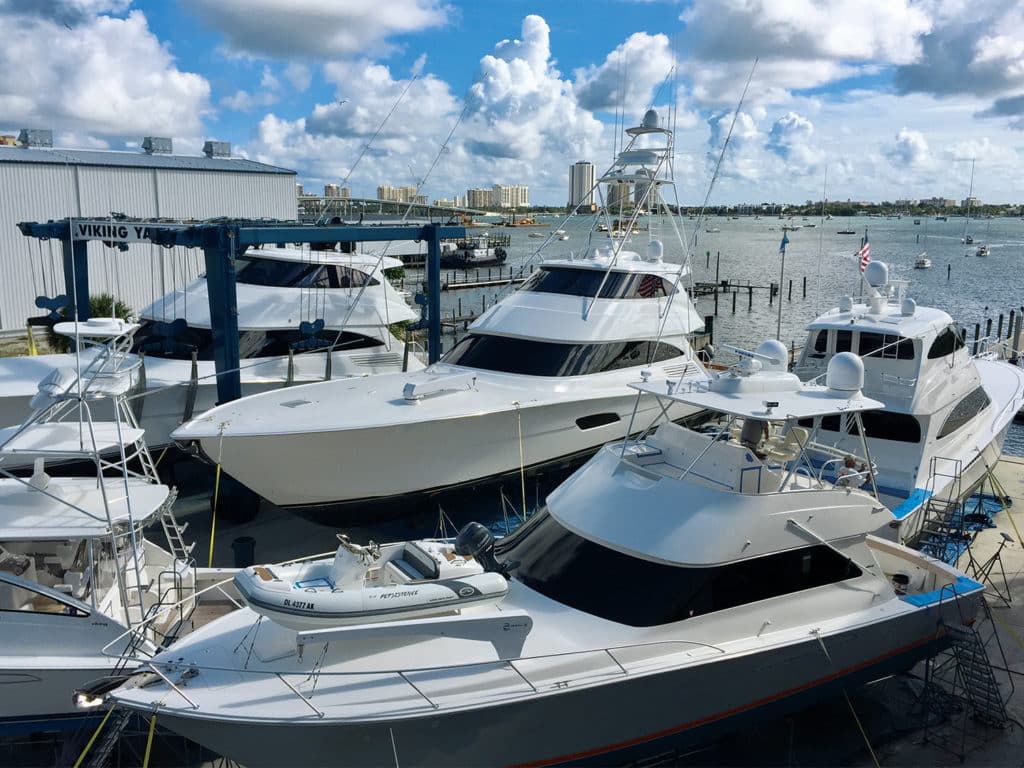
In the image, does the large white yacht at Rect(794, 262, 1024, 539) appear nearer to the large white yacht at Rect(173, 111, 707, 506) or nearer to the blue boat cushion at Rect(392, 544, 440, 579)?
the large white yacht at Rect(173, 111, 707, 506)

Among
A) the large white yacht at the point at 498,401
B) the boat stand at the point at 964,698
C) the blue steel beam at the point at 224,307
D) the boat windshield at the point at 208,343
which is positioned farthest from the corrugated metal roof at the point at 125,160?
the boat stand at the point at 964,698

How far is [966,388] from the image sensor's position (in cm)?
1203

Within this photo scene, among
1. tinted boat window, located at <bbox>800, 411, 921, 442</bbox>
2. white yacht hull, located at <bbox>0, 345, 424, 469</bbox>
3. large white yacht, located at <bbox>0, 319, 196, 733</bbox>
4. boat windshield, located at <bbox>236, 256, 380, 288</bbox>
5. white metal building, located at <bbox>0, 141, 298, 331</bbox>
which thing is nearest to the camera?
large white yacht, located at <bbox>0, 319, 196, 733</bbox>

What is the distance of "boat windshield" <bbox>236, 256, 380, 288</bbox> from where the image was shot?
1568 cm

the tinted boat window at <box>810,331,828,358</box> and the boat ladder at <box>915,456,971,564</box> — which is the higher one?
Answer: the tinted boat window at <box>810,331,828,358</box>

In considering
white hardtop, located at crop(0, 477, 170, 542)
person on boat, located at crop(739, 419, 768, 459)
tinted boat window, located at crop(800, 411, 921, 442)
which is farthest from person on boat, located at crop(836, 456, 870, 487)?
white hardtop, located at crop(0, 477, 170, 542)

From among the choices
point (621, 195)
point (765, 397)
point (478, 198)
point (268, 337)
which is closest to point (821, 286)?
point (621, 195)

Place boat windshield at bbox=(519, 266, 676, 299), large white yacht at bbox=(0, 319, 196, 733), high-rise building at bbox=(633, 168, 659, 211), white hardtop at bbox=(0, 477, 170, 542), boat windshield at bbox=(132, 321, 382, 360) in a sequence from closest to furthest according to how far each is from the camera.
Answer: large white yacht at bbox=(0, 319, 196, 733), white hardtop at bbox=(0, 477, 170, 542), boat windshield at bbox=(519, 266, 676, 299), high-rise building at bbox=(633, 168, 659, 211), boat windshield at bbox=(132, 321, 382, 360)

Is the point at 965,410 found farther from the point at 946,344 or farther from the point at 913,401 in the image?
the point at 913,401

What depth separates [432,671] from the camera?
5.61m

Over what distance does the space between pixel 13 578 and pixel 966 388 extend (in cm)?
1212

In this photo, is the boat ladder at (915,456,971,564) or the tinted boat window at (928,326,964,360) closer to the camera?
the boat ladder at (915,456,971,564)

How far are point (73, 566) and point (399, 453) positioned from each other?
444 centimetres

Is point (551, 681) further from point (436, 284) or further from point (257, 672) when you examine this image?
point (436, 284)
